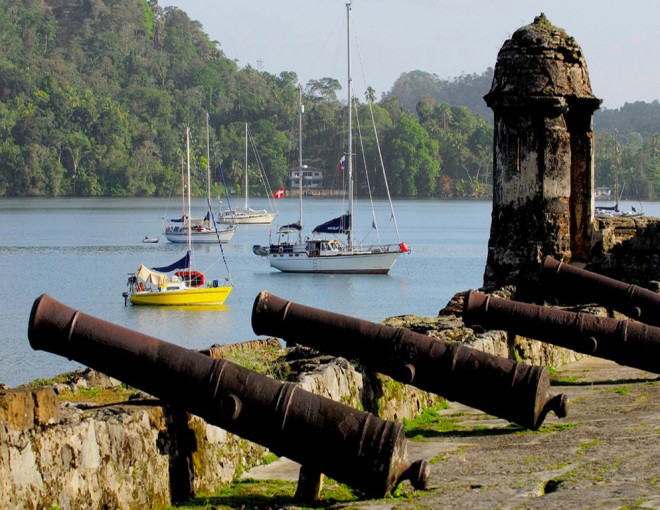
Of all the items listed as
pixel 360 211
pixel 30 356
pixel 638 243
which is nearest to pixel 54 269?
pixel 30 356

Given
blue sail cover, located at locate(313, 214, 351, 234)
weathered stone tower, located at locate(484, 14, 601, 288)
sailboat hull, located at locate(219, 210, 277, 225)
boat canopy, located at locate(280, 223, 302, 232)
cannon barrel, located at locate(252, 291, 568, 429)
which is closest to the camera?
cannon barrel, located at locate(252, 291, 568, 429)

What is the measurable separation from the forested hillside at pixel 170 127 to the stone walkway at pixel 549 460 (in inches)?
4234

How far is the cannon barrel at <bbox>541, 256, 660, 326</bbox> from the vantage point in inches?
474

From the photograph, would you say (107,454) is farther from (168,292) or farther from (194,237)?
(194,237)

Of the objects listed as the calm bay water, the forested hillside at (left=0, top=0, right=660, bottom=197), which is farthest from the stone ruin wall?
the forested hillside at (left=0, top=0, right=660, bottom=197)

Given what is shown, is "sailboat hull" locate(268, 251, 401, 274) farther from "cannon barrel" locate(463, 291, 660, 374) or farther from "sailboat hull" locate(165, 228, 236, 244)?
"cannon barrel" locate(463, 291, 660, 374)

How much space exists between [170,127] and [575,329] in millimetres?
135905

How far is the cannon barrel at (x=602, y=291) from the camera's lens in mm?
12039

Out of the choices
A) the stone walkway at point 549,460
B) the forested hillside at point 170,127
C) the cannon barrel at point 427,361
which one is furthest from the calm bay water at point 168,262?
the forested hillside at point 170,127

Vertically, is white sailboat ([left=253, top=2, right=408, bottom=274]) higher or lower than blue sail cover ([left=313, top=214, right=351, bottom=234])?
lower

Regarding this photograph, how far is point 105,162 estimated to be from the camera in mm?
134500

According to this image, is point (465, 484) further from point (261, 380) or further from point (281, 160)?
point (281, 160)

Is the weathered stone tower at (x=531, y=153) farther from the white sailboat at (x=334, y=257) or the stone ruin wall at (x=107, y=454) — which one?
the white sailboat at (x=334, y=257)

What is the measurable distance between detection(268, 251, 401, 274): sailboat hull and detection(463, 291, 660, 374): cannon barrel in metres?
46.1
